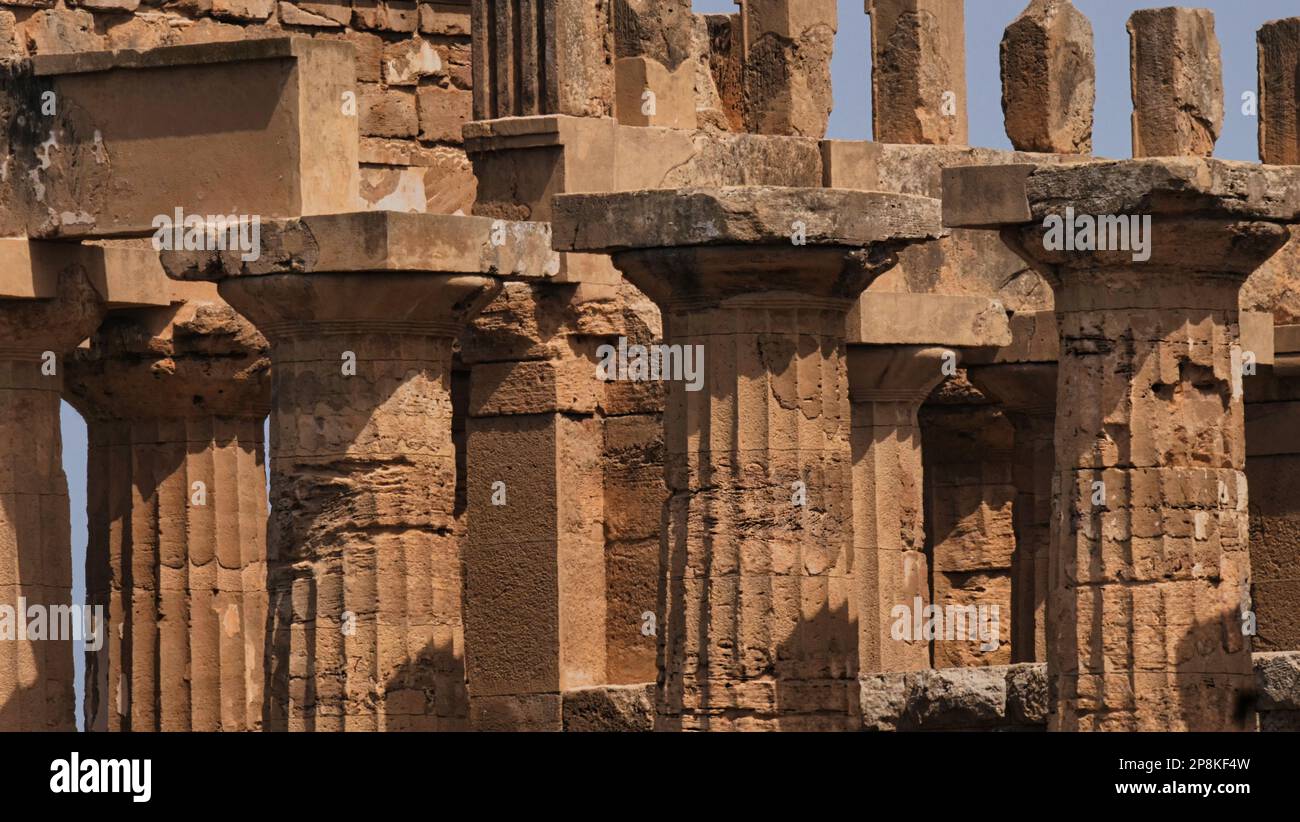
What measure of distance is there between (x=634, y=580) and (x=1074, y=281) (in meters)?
6.06

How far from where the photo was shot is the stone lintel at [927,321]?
32719 mm

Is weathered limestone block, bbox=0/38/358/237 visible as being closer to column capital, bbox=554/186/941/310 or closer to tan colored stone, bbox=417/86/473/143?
column capital, bbox=554/186/941/310

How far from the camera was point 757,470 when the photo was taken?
27.7 m

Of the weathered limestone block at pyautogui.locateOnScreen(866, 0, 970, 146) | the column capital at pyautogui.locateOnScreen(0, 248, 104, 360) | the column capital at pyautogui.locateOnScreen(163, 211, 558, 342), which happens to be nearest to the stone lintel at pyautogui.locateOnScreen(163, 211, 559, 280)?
the column capital at pyautogui.locateOnScreen(163, 211, 558, 342)

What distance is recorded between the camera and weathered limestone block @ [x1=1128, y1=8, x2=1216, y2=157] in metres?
35.1

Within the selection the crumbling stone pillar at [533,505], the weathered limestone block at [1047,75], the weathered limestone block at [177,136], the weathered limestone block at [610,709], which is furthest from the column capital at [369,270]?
the weathered limestone block at [1047,75]

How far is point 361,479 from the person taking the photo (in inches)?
1137

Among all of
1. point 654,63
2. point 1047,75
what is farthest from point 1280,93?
point 654,63

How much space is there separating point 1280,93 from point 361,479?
403 inches

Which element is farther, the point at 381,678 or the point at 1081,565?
the point at 381,678

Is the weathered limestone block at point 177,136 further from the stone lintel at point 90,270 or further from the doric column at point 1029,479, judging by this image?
the doric column at point 1029,479
